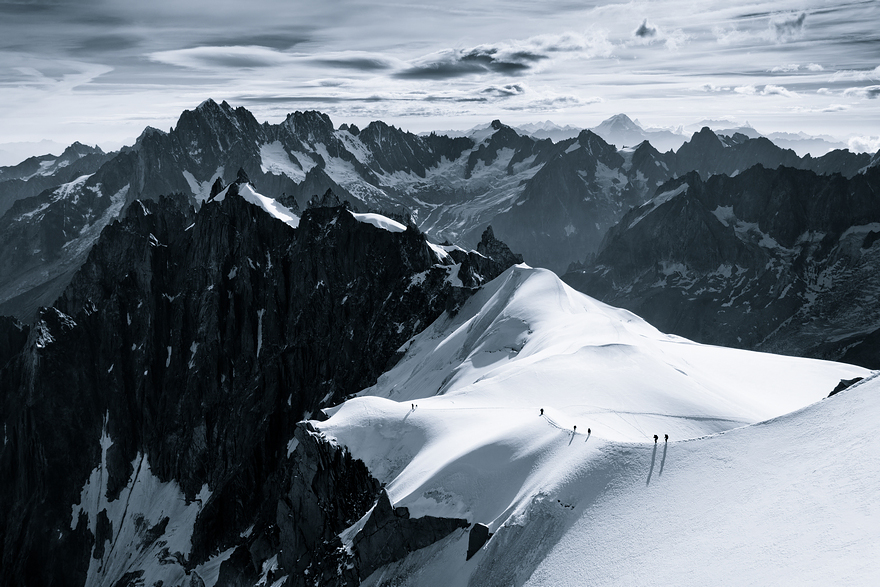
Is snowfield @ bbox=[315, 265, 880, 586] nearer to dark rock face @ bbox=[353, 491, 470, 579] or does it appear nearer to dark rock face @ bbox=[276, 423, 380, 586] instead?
dark rock face @ bbox=[353, 491, 470, 579]

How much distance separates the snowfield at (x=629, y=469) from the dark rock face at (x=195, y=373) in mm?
62864

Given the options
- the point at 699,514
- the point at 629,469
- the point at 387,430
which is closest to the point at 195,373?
the point at 387,430

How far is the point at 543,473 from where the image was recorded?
1845 inches

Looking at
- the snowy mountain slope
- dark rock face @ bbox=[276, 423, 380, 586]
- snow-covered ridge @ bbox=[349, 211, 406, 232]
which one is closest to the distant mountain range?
the snowy mountain slope

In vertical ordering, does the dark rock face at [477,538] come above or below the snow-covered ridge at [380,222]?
below

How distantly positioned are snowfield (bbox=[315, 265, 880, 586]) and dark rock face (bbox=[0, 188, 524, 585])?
2475 inches

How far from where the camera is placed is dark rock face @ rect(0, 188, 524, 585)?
14525 centimetres

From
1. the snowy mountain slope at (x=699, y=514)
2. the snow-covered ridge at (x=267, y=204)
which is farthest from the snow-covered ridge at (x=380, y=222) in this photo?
the snowy mountain slope at (x=699, y=514)

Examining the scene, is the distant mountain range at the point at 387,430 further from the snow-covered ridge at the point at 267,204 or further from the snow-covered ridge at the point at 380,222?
the snow-covered ridge at the point at 380,222

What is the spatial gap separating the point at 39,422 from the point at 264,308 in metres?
Result: 70.9

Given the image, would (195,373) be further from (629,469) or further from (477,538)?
(629,469)

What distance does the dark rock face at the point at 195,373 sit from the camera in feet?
477

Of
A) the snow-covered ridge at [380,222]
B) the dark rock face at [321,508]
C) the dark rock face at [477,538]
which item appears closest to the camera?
the dark rock face at [477,538]

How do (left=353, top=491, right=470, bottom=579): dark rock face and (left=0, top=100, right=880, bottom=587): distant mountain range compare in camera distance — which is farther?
(left=353, top=491, right=470, bottom=579): dark rock face
